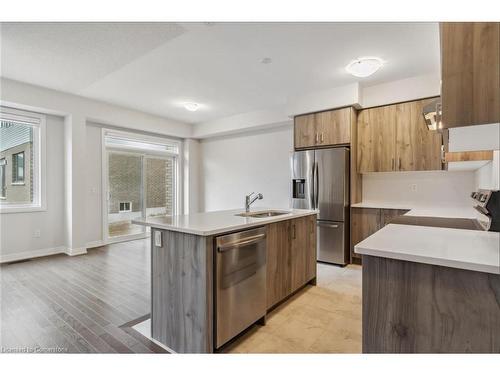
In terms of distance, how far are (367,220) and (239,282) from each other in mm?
2554

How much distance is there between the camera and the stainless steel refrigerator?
12.5 ft

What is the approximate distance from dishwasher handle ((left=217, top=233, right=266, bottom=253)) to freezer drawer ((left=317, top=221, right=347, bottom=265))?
6.78 ft

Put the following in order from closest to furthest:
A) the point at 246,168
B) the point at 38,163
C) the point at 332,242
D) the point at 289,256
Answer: the point at 289,256, the point at 332,242, the point at 38,163, the point at 246,168

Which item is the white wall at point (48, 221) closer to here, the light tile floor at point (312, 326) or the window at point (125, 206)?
the window at point (125, 206)

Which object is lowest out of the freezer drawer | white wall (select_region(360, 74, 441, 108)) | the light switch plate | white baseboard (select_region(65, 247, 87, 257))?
white baseboard (select_region(65, 247, 87, 257))

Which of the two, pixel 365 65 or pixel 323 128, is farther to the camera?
pixel 323 128

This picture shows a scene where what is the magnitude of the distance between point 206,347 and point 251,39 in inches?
106

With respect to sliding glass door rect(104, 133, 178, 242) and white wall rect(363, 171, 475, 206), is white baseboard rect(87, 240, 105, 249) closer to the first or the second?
sliding glass door rect(104, 133, 178, 242)

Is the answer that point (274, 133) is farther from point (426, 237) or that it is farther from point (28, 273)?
point (28, 273)

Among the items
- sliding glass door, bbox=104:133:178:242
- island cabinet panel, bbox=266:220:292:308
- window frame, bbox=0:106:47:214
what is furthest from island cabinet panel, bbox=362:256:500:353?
sliding glass door, bbox=104:133:178:242

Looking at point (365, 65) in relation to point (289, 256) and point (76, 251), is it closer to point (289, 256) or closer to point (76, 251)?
point (289, 256)

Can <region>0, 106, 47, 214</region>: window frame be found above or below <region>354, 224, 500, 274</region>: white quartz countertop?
above

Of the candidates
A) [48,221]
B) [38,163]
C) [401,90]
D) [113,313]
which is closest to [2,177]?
[38,163]

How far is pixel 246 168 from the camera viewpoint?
19.2 feet
